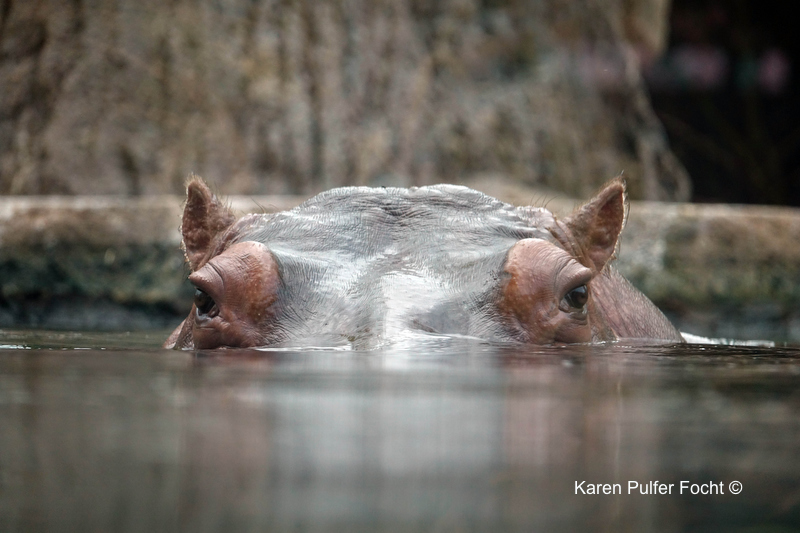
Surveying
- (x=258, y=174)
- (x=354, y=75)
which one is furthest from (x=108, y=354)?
(x=354, y=75)

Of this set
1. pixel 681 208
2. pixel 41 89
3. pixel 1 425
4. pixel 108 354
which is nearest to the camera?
pixel 1 425

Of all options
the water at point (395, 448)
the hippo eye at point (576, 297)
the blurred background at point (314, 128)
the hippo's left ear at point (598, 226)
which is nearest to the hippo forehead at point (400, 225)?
the hippo's left ear at point (598, 226)

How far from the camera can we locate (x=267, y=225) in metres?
3.58

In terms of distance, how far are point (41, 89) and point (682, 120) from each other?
12364mm

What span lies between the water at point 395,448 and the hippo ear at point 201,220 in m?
1.61

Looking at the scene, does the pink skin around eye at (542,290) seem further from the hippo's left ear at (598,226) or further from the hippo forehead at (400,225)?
the hippo's left ear at (598,226)

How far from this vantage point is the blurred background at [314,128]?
6277mm

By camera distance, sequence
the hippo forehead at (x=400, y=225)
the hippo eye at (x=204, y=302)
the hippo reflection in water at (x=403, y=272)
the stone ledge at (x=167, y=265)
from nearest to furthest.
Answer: the hippo reflection in water at (x=403, y=272), the hippo eye at (x=204, y=302), the hippo forehead at (x=400, y=225), the stone ledge at (x=167, y=265)

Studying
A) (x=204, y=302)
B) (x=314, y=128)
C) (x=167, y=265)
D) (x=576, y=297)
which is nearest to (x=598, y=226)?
(x=576, y=297)

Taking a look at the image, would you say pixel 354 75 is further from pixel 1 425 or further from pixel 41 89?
pixel 1 425

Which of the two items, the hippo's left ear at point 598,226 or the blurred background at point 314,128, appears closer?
the hippo's left ear at point 598,226

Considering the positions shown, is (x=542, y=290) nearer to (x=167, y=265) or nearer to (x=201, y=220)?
(x=201, y=220)

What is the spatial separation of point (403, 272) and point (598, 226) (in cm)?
98

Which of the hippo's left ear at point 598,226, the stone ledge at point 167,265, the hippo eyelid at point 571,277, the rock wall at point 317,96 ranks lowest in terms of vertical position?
the stone ledge at point 167,265
